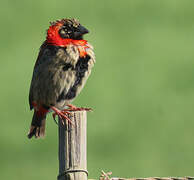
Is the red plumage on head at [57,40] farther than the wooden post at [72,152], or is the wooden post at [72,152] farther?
the red plumage on head at [57,40]

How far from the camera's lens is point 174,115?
36.2 feet

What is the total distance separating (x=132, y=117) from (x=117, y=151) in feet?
2.80

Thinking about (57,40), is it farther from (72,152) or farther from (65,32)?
(72,152)

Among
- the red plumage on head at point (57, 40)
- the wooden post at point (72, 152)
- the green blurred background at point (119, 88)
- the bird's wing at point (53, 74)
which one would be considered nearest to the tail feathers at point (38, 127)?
the bird's wing at point (53, 74)

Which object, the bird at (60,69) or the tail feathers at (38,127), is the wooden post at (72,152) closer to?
the bird at (60,69)

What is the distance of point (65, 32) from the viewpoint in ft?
23.6

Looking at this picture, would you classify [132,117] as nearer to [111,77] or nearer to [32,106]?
[111,77]

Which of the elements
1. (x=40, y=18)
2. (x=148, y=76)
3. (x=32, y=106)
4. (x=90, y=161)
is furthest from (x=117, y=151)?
(x=40, y=18)

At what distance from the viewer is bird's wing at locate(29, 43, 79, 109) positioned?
7047 mm

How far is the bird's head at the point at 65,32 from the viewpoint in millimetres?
7148

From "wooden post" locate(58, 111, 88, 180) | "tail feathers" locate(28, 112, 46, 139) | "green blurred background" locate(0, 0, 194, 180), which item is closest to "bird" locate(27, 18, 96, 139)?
"tail feathers" locate(28, 112, 46, 139)

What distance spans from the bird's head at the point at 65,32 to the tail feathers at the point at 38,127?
64cm

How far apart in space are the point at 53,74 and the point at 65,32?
1.22 feet

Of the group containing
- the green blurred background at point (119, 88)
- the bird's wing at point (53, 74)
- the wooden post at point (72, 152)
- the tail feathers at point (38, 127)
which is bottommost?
the wooden post at point (72, 152)
